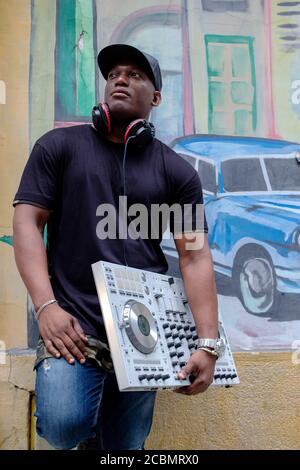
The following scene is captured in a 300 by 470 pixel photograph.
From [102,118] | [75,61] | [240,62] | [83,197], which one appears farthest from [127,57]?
[240,62]

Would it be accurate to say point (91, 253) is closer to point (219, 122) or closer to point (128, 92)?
point (128, 92)

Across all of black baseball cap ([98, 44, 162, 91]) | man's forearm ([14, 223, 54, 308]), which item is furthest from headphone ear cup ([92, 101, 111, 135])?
man's forearm ([14, 223, 54, 308])

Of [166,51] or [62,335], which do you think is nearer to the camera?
[62,335]

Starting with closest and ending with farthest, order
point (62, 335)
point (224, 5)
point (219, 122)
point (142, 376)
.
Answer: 1. point (142, 376)
2. point (62, 335)
3. point (219, 122)
4. point (224, 5)

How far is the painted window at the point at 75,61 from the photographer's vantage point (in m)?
3.47

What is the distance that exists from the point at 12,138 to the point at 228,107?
47.1 inches

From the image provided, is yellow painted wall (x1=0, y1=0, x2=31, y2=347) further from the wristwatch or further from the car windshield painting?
the wristwatch

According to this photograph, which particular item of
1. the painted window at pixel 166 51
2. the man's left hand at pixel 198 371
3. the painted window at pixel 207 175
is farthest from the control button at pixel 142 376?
the painted window at pixel 166 51

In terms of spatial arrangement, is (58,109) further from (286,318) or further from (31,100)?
(286,318)

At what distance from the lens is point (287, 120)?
366 centimetres

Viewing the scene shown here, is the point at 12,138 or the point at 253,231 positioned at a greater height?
the point at 12,138

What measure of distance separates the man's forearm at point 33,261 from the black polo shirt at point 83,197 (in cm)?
11

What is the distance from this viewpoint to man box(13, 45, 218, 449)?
2254 millimetres

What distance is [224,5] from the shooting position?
12.3 feet
